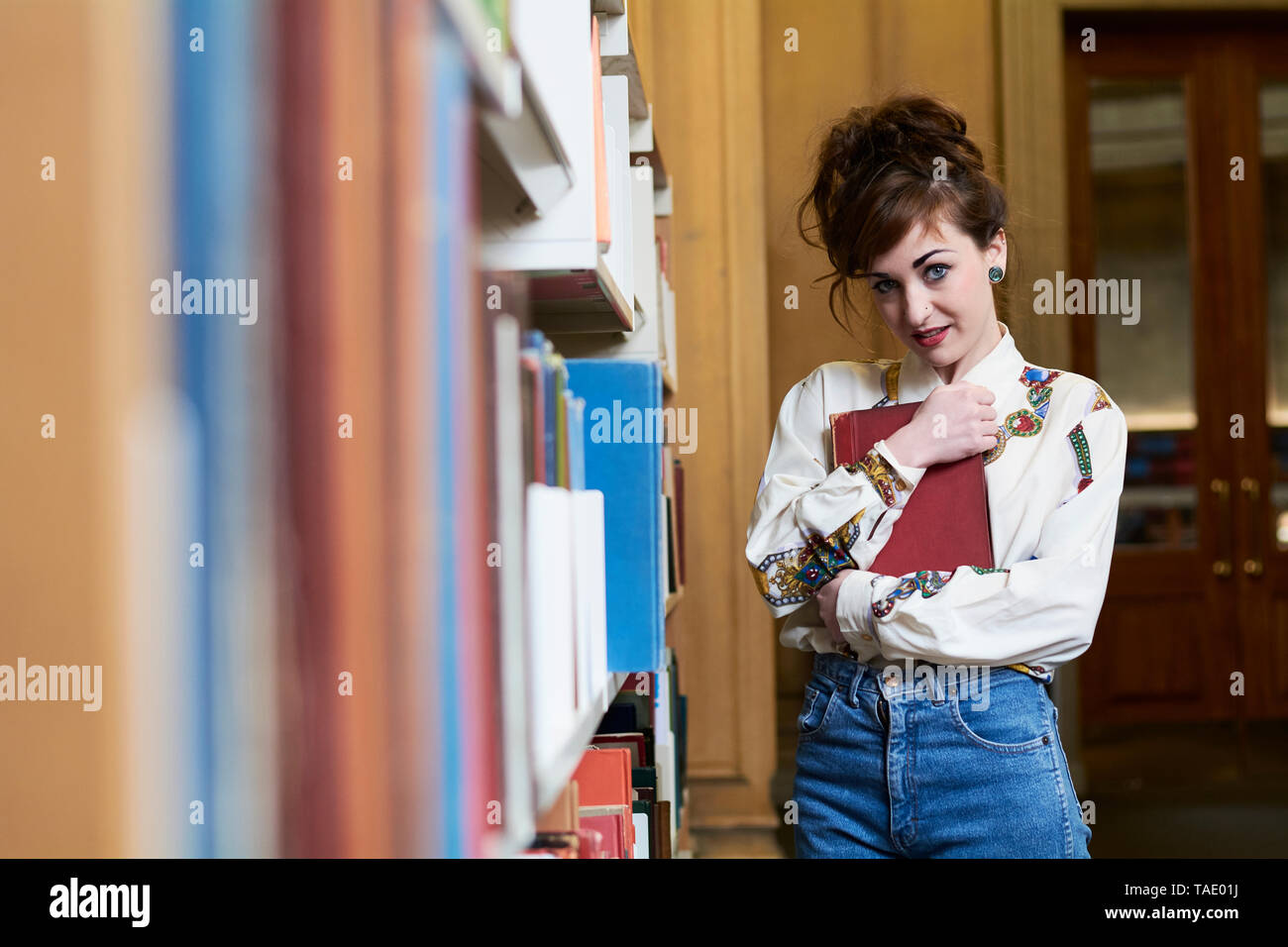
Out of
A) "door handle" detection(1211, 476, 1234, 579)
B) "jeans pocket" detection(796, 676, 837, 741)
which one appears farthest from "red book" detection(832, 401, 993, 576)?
Answer: "door handle" detection(1211, 476, 1234, 579)

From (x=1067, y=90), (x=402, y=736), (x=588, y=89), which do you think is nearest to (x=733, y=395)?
(x=588, y=89)

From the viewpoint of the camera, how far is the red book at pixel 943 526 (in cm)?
79

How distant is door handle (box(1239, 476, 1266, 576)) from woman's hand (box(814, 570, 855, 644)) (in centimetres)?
166

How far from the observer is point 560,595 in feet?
2.19

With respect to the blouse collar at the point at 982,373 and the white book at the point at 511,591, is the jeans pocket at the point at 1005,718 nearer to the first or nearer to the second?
the blouse collar at the point at 982,373

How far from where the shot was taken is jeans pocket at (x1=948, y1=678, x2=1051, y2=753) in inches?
30.7

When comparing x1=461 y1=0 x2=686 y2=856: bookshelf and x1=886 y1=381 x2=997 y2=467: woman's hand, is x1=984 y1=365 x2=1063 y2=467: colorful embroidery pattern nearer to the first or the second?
x1=886 y1=381 x2=997 y2=467: woman's hand

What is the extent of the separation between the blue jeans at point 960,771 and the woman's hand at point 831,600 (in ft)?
0.13

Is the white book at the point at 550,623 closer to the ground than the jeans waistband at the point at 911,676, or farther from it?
farther from it

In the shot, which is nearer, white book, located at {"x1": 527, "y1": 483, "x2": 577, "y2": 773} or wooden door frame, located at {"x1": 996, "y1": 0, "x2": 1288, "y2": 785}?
white book, located at {"x1": 527, "y1": 483, "x2": 577, "y2": 773}

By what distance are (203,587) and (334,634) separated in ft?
0.21

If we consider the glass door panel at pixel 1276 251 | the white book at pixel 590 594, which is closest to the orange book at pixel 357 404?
the white book at pixel 590 594
